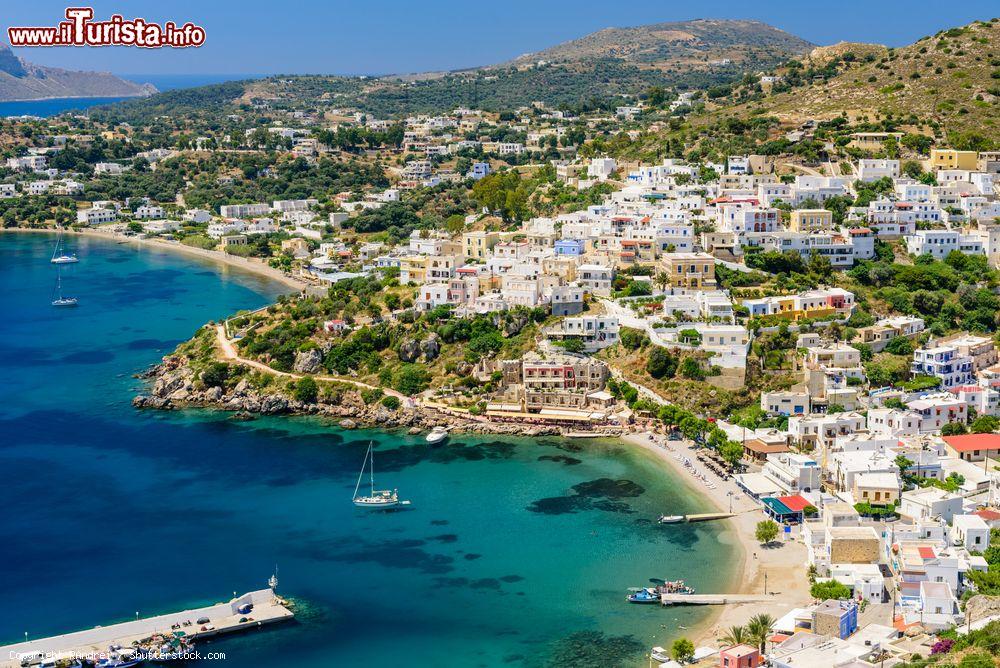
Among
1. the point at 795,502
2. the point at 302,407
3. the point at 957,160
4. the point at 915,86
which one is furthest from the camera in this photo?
the point at 915,86

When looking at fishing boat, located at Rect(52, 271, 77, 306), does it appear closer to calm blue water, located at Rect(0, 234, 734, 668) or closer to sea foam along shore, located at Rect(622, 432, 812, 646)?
calm blue water, located at Rect(0, 234, 734, 668)

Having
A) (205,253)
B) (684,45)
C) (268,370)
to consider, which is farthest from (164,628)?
(684,45)

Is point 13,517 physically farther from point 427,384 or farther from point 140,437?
point 427,384

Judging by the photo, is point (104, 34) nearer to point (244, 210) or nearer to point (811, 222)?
point (811, 222)

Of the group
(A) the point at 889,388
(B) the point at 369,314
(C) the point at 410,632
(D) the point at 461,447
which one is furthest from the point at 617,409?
(C) the point at 410,632

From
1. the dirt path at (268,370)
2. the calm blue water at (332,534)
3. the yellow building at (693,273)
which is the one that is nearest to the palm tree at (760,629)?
the calm blue water at (332,534)

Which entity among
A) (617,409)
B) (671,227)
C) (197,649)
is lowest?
(197,649)
